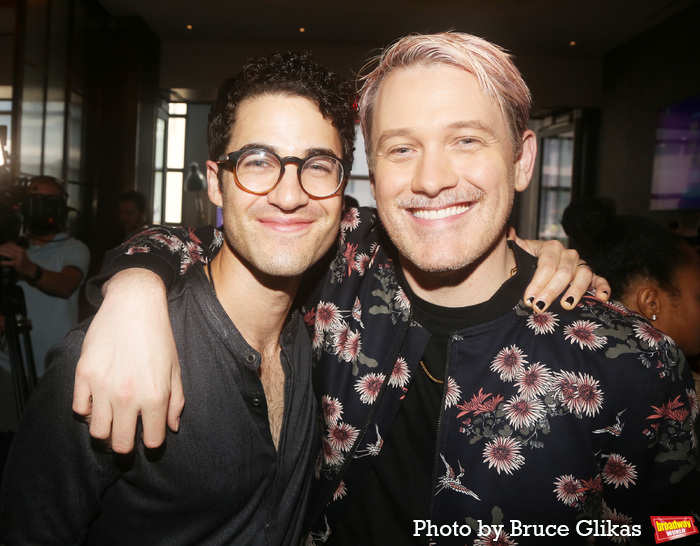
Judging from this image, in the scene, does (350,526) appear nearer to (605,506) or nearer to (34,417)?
(605,506)

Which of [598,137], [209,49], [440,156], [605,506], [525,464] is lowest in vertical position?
[605,506]

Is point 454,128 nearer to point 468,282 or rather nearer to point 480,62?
point 480,62

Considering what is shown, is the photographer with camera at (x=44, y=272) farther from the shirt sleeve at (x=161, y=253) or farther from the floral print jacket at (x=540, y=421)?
the floral print jacket at (x=540, y=421)

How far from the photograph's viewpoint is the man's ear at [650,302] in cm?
197

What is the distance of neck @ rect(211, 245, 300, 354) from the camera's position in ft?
4.76

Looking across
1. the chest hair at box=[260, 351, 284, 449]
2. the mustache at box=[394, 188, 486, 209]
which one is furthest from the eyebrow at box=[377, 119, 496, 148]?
the chest hair at box=[260, 351, 284, 449]

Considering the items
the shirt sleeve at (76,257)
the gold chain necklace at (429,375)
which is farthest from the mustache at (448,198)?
the shirt sleeve at (76,257)

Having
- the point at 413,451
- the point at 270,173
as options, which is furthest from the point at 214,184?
the point at 413,451

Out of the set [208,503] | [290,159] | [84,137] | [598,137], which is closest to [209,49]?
[84,137]

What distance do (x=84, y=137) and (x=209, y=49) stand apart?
2497 mm

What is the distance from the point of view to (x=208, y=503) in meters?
1.24

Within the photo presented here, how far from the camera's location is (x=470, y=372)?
1261 millimetres

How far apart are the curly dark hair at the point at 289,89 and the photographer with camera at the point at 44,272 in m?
1.81

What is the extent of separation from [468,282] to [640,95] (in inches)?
285
